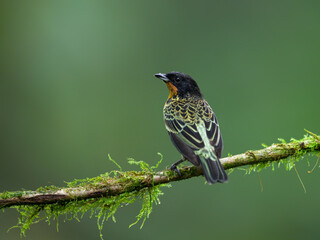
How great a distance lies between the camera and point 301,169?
392 inches

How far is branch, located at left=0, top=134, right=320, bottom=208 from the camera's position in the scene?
405cm

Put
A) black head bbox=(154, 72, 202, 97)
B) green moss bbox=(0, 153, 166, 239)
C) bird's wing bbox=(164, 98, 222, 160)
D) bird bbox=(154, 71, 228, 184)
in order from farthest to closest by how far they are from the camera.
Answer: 1. black head bbox=(154, 72, 202, 97)
2. bird's wing bbox=(164, 98, 222, 160)
3. bird bbox=(154, 71, 228, 184)
4. green moss bbox=(0, 153, 166, 239)

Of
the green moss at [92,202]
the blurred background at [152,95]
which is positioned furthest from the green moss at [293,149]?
the blurred background at [152,95]

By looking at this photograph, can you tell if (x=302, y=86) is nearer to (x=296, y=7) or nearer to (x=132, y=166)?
(x=296, y=7)

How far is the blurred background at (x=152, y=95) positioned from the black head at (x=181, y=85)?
11.1 ft

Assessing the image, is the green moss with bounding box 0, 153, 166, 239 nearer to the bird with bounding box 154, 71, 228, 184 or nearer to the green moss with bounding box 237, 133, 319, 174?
the bird with bounding box 154, 71, 228, 184

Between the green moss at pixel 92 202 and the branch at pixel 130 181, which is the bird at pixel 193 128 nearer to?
the branch at pixel 130 181

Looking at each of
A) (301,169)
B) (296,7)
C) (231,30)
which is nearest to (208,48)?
(231,30)

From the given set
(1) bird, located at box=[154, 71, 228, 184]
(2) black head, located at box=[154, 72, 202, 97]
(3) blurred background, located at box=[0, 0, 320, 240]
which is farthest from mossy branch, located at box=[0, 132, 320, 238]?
(3) blurred background, located at box=[0, 0, 320, 240]

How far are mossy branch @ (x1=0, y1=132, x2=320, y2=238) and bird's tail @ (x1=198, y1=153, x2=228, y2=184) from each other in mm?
92

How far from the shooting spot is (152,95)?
1189 centimetres

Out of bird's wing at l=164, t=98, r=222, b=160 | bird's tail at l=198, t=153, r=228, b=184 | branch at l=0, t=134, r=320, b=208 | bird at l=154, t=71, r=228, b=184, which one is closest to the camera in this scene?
branch at l=0, t=134, r=320, b=208

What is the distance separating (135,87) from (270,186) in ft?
14.8

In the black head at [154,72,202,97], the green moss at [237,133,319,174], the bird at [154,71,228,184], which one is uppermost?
the black head at [154,72,202,97]
